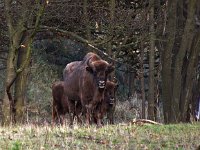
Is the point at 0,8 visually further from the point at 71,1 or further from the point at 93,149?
the point at 93,149

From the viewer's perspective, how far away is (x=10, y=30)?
17016 mm

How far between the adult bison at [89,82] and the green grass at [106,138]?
335 centimetres

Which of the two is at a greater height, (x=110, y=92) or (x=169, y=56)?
(x=169, y=56)

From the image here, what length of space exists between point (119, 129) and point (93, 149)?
305cm

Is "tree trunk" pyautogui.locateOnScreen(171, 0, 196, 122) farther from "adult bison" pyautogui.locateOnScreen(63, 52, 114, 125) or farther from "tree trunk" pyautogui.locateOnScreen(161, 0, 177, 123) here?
"adult bison" pyautogui.locateOnScreen(63, 52, 114, 125)

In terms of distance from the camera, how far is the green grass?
9883 mm

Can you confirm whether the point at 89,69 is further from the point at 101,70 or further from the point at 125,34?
the point at 125,34

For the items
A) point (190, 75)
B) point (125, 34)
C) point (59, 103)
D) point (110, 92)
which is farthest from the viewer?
point (59, 103)

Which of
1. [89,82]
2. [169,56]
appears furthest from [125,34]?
[89,82]

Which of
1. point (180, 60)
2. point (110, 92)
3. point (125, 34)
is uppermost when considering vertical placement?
point (125, 34)

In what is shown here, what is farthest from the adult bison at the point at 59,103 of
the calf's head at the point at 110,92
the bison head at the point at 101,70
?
the bison head at the point at 101,70

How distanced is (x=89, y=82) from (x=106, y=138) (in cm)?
618

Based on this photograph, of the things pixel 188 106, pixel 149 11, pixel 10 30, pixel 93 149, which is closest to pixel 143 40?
pixel 149 11

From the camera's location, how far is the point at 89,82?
55.8 ft
